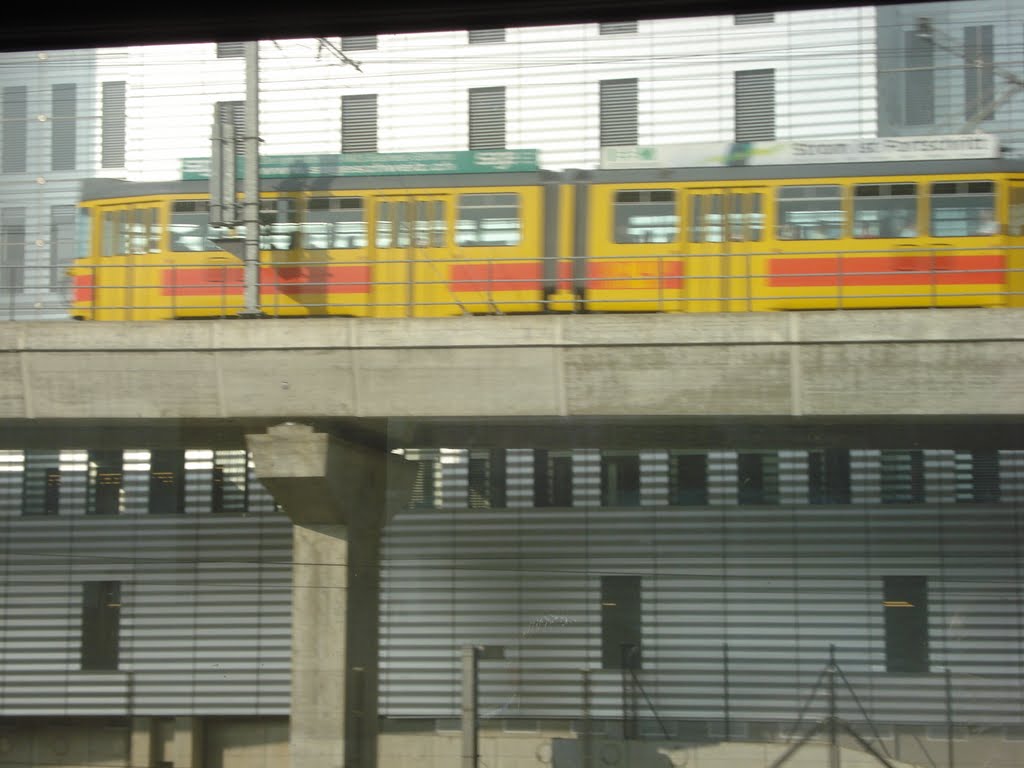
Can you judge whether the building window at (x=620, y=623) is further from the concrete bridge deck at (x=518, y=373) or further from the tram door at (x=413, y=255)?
Result: the tram door at (x=413, y=255)

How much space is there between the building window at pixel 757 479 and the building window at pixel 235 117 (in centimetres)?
531

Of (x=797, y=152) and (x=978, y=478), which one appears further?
(x=797, y=152)

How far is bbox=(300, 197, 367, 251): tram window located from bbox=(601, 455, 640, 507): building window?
12.2 feet

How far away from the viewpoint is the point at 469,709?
8.81m

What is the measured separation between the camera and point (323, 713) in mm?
9125

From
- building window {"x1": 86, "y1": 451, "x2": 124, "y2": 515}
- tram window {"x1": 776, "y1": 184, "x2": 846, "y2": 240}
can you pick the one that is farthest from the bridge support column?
tram window {"x1": 776, "y1": 184, "x2": 846, "y2": 240}

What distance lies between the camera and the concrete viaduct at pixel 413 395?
29.4 feet

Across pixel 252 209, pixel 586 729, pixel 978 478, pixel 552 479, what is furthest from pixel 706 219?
pixel 586 729

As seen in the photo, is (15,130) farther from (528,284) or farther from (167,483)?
(528,284)

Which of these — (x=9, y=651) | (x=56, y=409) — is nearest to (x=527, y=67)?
(x=56, y=409)

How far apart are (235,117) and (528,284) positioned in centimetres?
310

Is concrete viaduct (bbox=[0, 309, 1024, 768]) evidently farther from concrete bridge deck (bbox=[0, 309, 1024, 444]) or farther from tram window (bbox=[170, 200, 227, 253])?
tram window (bbox=[170, 200, 227, 253])

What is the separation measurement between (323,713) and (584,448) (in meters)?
3.03

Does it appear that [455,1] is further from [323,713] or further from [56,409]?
[56,409]
